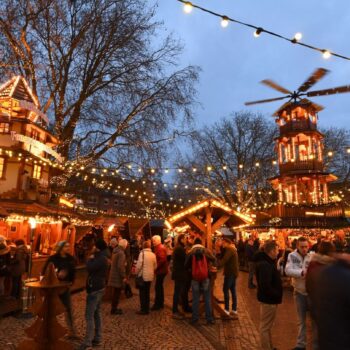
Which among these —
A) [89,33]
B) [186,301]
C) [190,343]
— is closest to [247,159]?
[89,33]

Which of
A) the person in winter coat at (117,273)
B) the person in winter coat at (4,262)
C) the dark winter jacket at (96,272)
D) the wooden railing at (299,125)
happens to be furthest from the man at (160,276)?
the wooden railing at (299,125)

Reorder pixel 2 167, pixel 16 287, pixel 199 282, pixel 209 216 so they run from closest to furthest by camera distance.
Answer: pixel 199 282
pixel 16 287
pixel 209 216
pixel 2 167

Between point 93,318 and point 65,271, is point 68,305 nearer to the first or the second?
point 65,271

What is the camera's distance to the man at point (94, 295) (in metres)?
6.28

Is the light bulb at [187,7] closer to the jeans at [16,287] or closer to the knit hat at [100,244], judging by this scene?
the knit hat at [100,244]

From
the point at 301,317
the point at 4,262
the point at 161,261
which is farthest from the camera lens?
the point at 161,261

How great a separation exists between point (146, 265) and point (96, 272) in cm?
303

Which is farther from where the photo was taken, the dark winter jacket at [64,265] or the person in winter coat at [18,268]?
the person in winter coat at [18,268]

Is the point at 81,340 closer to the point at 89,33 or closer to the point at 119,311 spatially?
the point at 119,311

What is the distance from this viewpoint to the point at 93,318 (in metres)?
6.39

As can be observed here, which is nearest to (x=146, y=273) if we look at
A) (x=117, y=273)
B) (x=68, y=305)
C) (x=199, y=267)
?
(x=117, y=273)

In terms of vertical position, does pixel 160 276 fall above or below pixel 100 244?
below

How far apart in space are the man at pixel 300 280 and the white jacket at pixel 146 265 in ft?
13.5

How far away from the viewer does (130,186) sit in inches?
987
